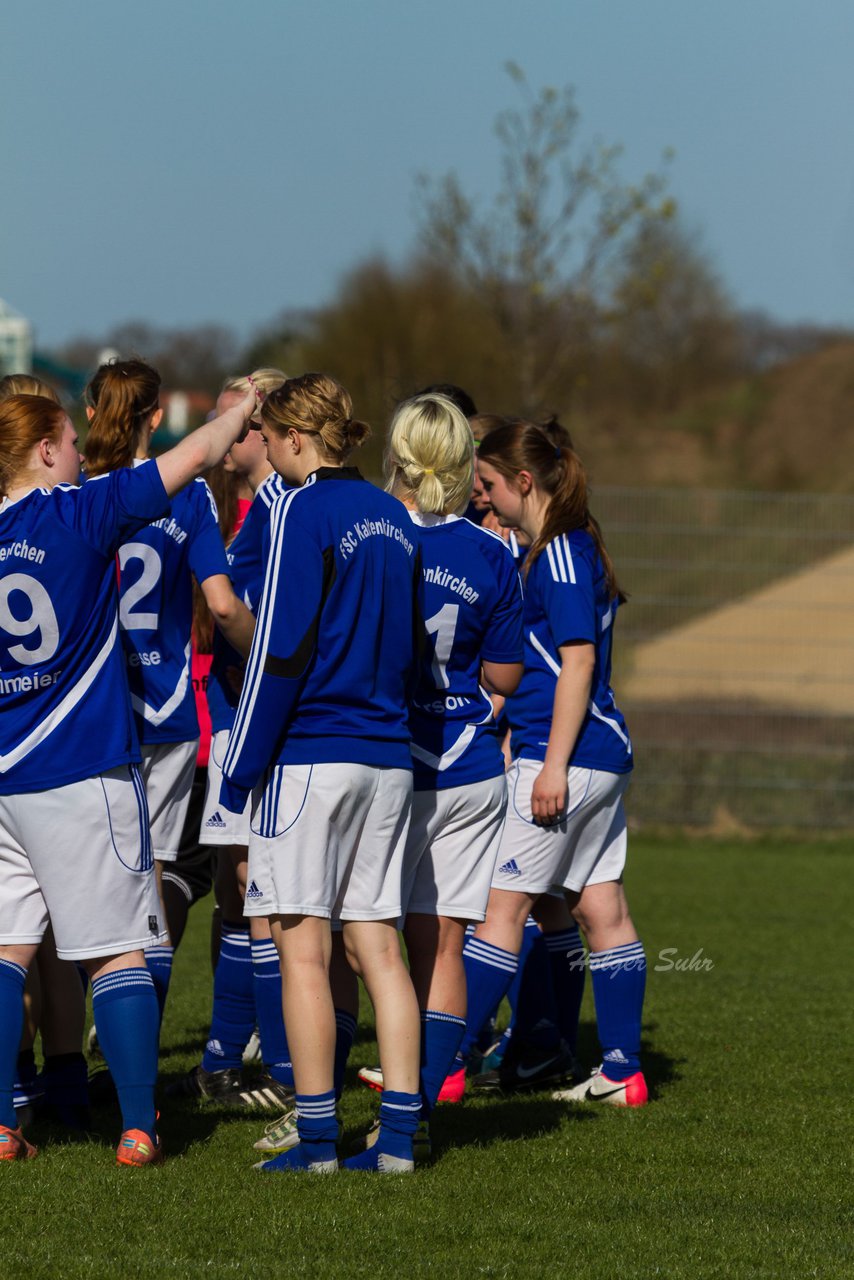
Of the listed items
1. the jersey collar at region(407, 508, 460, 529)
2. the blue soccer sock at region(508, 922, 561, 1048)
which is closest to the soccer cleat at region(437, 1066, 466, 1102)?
the blue soccer sock at region(508, 922, 561, 1048)

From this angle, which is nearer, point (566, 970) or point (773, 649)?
point (566, 970)

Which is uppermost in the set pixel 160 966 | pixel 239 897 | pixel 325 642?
pixel 325 642

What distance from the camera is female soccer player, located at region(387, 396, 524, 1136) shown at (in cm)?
430

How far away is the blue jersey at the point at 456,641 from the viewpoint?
4.30 meters

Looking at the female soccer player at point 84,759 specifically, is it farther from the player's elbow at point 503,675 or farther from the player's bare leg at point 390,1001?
the player's elbow at point 503,675

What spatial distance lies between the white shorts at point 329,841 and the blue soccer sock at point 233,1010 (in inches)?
50.4

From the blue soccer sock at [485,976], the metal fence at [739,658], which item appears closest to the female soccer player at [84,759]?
the blue soccer sock at [485,976]

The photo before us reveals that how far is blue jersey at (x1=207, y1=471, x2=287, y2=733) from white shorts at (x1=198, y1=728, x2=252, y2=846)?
0.06 m

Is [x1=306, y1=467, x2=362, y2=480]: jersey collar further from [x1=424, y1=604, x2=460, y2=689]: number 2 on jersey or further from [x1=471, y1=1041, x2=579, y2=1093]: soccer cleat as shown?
[x1=471, y1=1041, x2=579, y2=1093]: soccer cleat

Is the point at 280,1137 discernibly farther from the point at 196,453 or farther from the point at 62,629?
the point at 196,453

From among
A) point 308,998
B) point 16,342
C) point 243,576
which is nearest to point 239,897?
point 243,576

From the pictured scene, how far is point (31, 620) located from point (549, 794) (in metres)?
1.77

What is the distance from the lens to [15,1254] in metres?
3.39

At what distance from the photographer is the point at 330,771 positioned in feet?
12.8
